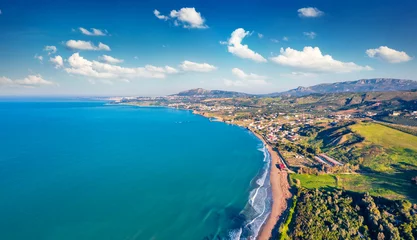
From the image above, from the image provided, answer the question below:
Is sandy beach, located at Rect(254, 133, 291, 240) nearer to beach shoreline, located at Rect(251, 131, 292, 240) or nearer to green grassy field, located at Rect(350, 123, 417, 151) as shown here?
beach shoreline, located at Rect(251, 131, 292, 240)

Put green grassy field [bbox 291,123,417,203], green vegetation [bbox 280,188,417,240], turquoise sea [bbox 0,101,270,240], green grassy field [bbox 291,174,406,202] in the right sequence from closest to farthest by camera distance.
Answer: green vegetation [bbox 280,188,417,240], turquoise sea [bbox 0,101,270,240], green grassy field [bbox 291,174,406,202], green grassy field [bbox 291,123,417,203]

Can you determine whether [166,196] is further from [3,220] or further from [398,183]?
[398,183]

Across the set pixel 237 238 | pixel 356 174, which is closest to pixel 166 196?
pixel 237 238

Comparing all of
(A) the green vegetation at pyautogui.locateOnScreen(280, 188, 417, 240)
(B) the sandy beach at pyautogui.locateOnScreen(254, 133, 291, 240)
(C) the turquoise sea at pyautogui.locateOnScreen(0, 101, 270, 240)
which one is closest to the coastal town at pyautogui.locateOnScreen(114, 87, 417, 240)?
(B) the sandy beach at pyautogui.locateOnScreen(254, 133, 291, 240)

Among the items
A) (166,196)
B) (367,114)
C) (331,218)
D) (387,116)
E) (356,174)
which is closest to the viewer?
(331,218)

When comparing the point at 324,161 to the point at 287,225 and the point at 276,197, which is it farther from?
the point at 287,225

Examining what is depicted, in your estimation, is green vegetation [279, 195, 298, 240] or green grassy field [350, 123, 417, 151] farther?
green grassy field [350, 123, 417, 151]

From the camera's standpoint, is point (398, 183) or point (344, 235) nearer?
point (344, 235)

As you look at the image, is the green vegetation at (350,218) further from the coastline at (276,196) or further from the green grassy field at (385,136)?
the green grassy field at (385,136)
